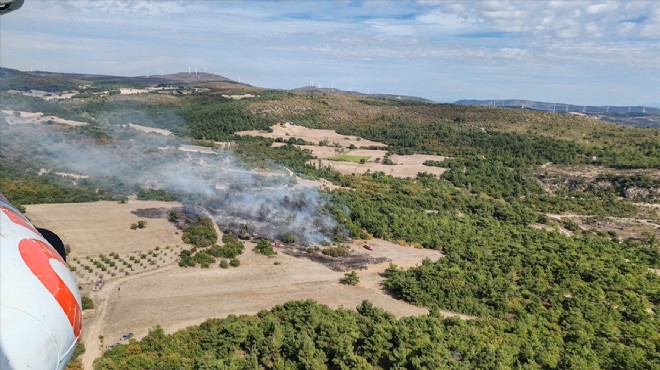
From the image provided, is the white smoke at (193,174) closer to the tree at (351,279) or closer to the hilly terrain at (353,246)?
the hilly terrain at (353,246)

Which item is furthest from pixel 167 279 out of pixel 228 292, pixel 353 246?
pixel 353 246

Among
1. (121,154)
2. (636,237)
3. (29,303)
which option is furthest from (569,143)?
(29,303)

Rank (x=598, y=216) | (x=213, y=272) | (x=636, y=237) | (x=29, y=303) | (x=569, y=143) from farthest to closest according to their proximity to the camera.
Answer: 1. (x=569, y=143)
2. (x=598, y=216)
3. (x=636, y=237)
4. (x=213, y=272)
5. (x=29, y=303)

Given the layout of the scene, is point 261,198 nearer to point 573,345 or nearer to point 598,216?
point 573,345

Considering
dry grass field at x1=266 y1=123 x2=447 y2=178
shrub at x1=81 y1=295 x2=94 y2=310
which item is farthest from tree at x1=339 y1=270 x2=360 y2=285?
dry grass field at x1=266 y1=123 x2=447 y2=178

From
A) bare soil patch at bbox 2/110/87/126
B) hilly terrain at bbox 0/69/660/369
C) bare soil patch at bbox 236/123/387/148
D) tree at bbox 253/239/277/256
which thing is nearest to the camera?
hilly terrain at bbox 0/69/660/369

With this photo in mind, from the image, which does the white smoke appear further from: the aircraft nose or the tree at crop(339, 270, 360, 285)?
the aircraft nose

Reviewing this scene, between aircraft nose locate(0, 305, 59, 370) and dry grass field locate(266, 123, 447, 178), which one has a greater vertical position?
aircraft nose locate(0, 305, 59, 370)

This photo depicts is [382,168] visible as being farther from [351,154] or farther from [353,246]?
[353,246]
